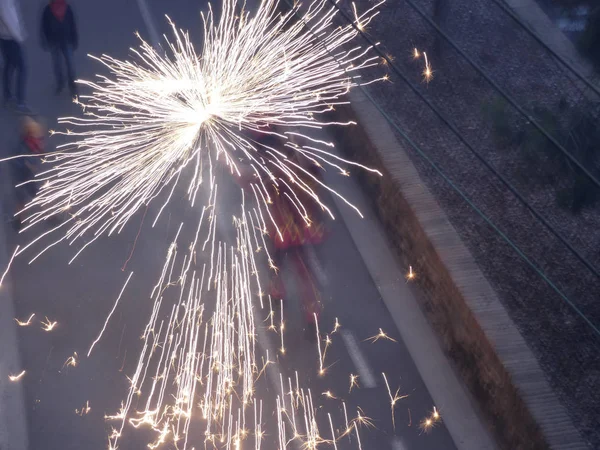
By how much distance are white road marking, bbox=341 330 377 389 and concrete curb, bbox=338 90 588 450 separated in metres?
0.79

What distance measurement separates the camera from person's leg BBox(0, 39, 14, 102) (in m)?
8.20

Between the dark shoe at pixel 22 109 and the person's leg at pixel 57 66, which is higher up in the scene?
the person's leg at pixel 57 66

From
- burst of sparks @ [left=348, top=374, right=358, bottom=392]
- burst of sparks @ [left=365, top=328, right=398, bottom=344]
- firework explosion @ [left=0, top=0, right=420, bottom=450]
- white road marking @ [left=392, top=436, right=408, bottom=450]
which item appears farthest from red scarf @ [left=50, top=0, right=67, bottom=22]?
white road marking @ [left=392, top=436, right=408, bottom=450]

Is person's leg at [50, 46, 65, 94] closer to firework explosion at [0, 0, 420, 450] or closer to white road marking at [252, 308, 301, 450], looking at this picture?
firework explosion at [0, 0, 420, 450]

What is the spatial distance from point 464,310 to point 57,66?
6.10m

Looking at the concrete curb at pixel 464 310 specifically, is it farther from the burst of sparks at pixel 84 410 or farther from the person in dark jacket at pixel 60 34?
the person in dark jacket at pixel 60 34

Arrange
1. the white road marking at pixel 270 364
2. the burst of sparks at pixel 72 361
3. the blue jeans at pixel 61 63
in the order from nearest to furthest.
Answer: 1. the white road marking at pixel 270 364
2. the burst of sparks at pixel 72 361
3. the blue jeans at pixel 61 63

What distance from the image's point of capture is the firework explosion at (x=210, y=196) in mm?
5879

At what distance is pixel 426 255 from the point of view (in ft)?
21.9

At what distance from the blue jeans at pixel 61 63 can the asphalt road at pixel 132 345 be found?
2030mm

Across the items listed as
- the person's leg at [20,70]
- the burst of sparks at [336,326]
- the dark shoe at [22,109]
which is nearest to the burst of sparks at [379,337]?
the burst of sparks at [336,326]

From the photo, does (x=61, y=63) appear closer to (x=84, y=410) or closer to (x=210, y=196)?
(x=210, y=196)

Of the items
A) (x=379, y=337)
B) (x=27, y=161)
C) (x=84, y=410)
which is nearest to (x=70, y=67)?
(x=27, y=161)

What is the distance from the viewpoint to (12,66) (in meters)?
8.36
